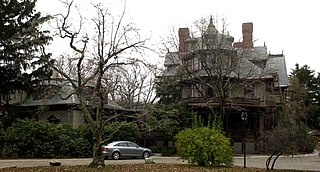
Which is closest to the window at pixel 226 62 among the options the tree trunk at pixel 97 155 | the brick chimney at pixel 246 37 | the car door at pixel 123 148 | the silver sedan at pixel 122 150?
the brick chimney at pixel 246 37

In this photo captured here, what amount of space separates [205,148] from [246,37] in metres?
28.1

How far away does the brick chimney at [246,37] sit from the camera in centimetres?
4040

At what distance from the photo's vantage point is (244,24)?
2084 inches

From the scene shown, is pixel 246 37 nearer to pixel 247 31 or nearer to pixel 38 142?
pixel 247 31

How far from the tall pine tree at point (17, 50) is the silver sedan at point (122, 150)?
7.22 m

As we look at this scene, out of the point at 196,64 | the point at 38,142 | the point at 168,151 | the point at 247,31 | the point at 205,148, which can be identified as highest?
the point at 247,31

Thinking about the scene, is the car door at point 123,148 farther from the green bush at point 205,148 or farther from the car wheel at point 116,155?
the green bush at point 205,148

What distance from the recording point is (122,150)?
32.3 metres

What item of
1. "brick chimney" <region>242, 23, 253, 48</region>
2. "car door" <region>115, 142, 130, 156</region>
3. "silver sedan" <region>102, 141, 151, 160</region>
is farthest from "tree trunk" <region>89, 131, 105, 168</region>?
"brick chimney" <region>242, 23, 253, 48</region>

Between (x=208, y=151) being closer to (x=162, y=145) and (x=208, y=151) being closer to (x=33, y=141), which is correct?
(x=33, y=141)

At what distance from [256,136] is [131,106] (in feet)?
43.3

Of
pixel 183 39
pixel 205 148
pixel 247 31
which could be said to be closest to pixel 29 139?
pixel 183 39

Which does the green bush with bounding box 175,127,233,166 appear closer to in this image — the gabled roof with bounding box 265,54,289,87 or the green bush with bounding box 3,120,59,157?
the green bush with bounding box 3,120,59,157

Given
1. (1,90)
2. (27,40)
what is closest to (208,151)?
(27,40)
